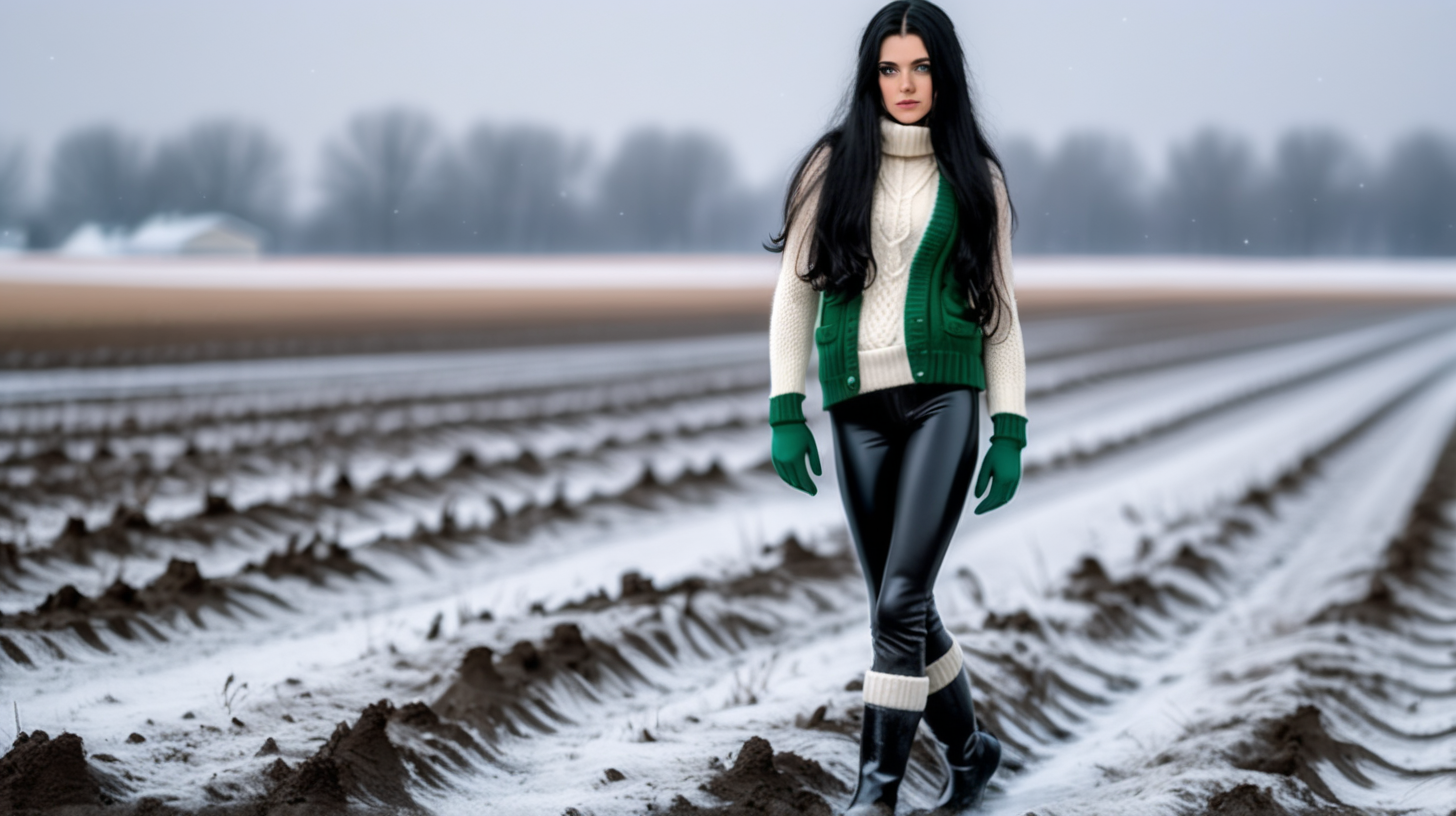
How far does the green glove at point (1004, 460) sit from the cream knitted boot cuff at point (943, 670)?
0.44 m

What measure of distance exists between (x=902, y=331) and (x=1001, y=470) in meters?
0.42

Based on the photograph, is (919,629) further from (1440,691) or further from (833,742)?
(1440,691)

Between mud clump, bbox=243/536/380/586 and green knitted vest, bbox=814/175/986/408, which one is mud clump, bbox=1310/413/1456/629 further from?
mud clump, bbox=243/536/380/586

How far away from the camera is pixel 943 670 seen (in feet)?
12.0

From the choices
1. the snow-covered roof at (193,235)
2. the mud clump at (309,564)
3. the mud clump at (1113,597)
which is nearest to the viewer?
the mud clump at (1113,597)

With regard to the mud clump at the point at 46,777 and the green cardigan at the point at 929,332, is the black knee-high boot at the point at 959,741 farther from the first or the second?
the mud clump at the point at 46,777

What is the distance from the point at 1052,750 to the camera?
4.61 meters

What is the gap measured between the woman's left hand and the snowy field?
91 cm

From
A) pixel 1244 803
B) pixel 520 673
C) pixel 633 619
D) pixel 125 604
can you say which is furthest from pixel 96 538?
pixel 1244 803

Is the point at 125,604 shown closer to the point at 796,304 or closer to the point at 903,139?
the point at 796,304

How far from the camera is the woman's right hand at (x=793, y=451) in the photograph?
3.45m

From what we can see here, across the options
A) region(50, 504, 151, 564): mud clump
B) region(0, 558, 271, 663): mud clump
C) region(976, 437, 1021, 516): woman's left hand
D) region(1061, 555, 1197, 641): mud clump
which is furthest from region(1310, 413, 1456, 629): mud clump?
region(50, 504, 151, 564): mud clump

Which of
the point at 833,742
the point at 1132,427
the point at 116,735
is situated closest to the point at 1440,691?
the point at 833,742

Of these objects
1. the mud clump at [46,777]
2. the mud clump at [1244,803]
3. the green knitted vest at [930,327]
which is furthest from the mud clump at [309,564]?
the mud clump at [1244,803]
